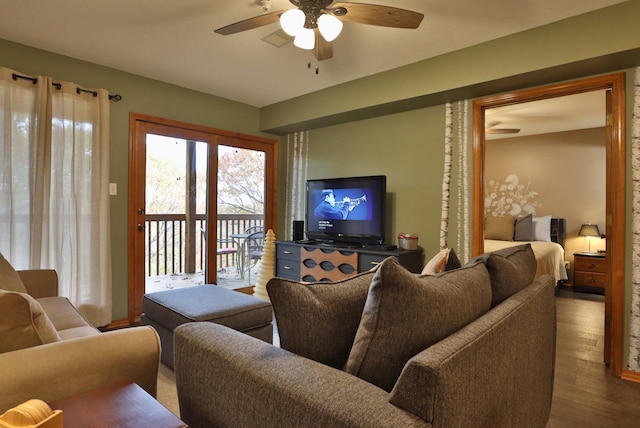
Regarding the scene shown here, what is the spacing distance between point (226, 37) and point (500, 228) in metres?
4.93

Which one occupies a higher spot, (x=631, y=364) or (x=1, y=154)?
(x=1, y=154)

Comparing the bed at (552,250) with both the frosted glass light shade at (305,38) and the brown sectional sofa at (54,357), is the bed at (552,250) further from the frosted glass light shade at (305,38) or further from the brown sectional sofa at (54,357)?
the brown sectional sofa at (54,357)

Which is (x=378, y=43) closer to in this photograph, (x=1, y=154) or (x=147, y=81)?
(x=147, y=81)

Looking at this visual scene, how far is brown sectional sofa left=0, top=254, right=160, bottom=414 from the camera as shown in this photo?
1042 millimetres

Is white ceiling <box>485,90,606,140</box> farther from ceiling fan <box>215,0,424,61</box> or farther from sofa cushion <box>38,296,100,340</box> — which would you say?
sofa cushion <box>38,296,100,340</box>

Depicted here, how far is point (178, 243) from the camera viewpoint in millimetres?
3953

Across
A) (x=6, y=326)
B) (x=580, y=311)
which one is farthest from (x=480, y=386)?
(x=580, y=311)

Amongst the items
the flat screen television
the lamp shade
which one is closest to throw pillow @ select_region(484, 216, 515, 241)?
the lamp shade

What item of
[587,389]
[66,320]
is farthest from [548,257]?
[66,320]

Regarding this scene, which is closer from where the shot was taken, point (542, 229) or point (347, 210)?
point (347, 210)

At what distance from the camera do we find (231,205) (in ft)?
14.5

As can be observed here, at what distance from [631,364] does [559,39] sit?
2.27 meters

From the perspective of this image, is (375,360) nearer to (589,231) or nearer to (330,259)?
(330,259)

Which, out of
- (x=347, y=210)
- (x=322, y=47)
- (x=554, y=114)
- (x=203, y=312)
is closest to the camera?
(x=203, y=312)
